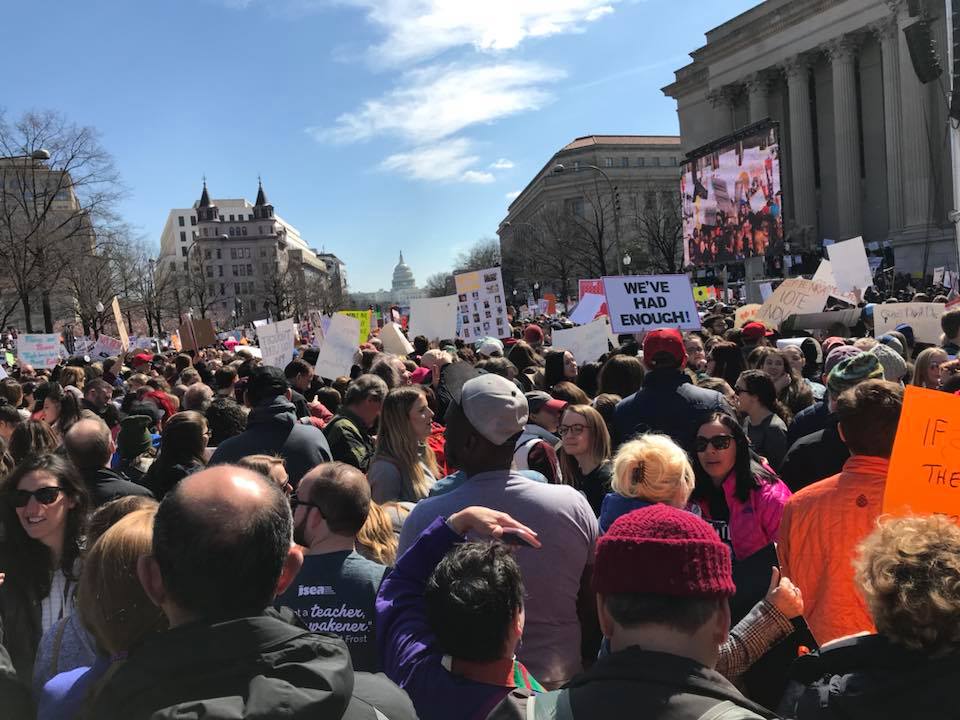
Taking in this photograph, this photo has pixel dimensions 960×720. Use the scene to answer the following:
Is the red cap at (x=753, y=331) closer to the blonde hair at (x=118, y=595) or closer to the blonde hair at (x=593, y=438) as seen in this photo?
the blonde hair at (x=593, y=438)

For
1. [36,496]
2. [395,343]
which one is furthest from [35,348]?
[36,496]

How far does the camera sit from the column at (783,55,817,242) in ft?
153

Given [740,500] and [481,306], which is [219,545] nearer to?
[740,500]

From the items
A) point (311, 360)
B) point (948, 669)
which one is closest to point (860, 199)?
point (311, 360)

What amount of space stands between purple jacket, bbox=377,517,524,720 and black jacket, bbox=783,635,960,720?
0.82 metres

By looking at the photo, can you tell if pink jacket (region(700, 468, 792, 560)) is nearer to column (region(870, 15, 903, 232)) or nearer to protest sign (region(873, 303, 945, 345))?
protest sign (region(873, 303, 945, 345))

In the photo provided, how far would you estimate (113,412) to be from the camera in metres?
7.61

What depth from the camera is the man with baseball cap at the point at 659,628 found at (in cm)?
156

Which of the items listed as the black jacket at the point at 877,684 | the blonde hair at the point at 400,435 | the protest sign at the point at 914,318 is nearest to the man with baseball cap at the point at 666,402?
the blonde hair at the point at 400,435

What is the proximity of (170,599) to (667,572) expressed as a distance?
43.4 inches

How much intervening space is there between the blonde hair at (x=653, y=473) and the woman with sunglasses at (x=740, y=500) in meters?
0.45

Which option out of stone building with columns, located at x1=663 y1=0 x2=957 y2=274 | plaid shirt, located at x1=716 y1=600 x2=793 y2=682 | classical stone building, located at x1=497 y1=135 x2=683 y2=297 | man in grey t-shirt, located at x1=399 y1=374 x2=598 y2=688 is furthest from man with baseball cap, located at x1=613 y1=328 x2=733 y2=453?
classical stone building, located at x1=497 y1=135 x2=683 y2=297

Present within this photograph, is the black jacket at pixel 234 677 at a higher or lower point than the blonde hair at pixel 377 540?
higher

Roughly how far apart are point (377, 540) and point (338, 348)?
26.3ft
